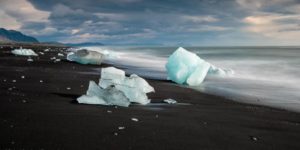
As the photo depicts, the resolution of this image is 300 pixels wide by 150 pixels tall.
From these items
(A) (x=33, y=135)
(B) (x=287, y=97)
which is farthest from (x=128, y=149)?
(B) (x=287, y=97)

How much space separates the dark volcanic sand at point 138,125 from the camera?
4605 millimetres

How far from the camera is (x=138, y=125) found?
18.7ft

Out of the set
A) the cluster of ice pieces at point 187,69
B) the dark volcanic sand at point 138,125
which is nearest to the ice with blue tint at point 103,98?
the dark volcanic sand at point 138,125

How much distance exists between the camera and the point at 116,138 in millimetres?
4816

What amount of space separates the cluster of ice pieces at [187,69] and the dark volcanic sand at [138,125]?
506 cm

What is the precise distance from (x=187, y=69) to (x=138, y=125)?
863 cm

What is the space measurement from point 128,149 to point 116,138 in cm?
50

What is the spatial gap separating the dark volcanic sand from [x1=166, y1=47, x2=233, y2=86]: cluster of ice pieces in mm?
5060

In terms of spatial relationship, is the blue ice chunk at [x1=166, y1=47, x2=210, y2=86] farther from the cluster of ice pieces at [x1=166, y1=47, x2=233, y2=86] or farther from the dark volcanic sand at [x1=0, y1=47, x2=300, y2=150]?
the dark volcanic sand at [x1=0, y1=47, x2=300, y2=150]

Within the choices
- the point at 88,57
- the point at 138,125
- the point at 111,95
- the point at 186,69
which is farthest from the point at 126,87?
the point at 88,57

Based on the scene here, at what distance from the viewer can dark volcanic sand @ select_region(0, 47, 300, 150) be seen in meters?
4.61

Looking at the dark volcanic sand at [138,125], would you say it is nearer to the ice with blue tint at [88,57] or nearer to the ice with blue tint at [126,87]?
the ice with blue tint at [126,87]

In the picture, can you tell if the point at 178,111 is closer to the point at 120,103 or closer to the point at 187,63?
the point at 120,103

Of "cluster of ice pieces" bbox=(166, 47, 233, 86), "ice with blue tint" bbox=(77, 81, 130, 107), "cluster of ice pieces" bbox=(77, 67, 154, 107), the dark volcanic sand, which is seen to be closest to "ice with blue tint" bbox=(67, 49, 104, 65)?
"cluster of ice pieces" bbox=(166, 47, 233, 86)
